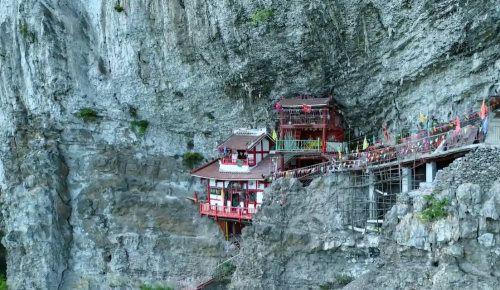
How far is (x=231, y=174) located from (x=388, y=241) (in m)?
13.2

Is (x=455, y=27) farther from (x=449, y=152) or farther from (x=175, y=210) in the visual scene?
(x=175, y=210)

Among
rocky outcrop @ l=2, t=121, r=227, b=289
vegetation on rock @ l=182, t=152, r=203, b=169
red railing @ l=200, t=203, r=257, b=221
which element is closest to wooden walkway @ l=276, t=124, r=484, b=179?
red railing @ l=200, t=203, r=257, b=221

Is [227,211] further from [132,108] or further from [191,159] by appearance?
[132,108]

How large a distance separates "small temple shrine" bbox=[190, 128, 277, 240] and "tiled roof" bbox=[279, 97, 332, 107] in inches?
122

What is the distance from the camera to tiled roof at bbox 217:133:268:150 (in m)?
33.9

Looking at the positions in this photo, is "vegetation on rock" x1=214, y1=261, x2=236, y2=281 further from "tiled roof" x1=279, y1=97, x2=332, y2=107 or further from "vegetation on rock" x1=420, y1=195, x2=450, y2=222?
"vegetation on rock" x1=420, y1=195, x2=450, y2=222

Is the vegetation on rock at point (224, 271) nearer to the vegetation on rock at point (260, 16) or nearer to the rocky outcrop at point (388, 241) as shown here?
the rocky outcrop at point (388, 241)

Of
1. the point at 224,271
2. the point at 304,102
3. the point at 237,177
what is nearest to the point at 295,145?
the point at 304,102

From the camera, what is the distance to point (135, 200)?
38000 millimetres

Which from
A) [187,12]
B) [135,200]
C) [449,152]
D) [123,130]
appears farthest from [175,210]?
[449,152]

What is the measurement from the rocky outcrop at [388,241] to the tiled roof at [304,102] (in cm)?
554

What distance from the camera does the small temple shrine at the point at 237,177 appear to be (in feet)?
109

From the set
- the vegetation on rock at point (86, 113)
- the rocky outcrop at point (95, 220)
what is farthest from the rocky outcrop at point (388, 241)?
Result: the vegetation on rock at point (86, 113)

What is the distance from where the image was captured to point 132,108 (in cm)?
3869
